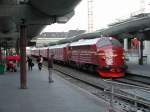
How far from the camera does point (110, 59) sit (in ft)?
110

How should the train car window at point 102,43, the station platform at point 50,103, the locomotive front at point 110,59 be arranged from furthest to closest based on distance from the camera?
the train car window at point 102,43
the locomotive front at point 110,59
the station platform at point 50,103

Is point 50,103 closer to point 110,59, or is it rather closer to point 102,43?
point 110,59

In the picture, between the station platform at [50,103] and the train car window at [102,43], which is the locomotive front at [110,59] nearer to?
the train car window at [102,43]

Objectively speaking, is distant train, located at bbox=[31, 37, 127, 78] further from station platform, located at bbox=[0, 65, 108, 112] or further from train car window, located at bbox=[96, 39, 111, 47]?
station platform, located at bbox=[0, 65, 108, 112]

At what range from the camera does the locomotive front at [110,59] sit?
1309 inches

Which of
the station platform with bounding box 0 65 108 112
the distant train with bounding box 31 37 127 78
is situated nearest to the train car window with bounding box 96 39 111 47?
the distant train with bounding box 31 37 127 78

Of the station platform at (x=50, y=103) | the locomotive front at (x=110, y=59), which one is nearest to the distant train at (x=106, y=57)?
the locomotive front at (x=110, y=59)

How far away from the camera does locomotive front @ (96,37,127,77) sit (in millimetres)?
33250

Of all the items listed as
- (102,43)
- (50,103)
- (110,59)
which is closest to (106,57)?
(110,59)

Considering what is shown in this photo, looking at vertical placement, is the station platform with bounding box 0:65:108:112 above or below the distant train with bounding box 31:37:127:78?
below

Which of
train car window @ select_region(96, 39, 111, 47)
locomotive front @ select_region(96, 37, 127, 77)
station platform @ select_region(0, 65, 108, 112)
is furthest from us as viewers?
train car window @ select_region(96, 39, 111, 47)

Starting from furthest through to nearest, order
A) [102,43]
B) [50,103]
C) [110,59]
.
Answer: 1. [102,43]
2. [110,59]
3. [50,103]

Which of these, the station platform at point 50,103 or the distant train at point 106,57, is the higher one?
the distant train at point 106,57

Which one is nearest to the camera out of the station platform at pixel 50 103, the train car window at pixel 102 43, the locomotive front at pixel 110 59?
the station platform at pixel 50 103
